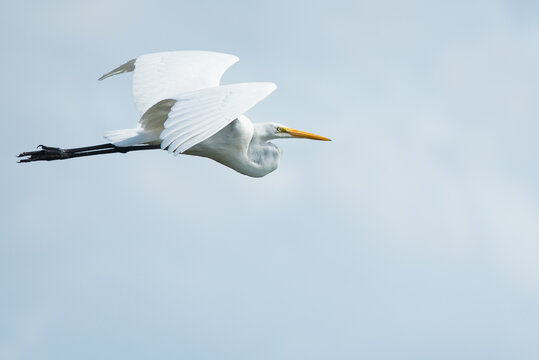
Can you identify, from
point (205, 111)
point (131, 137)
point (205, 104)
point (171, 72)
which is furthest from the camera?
point (171, 72)

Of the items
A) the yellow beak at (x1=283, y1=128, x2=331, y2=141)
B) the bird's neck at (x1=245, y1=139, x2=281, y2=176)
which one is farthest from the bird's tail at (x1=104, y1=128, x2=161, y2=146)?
the yellow beak at (x1=283, y1=128, x2=331, y2=141)

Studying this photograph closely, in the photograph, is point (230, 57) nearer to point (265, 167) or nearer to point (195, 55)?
point (195, 55)

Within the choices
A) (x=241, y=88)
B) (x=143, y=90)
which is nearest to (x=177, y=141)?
(x=241, y=88)

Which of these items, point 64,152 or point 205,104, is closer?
point 205,104

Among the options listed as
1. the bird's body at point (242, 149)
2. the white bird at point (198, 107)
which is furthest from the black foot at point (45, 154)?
the bird's body at point (242, 149)

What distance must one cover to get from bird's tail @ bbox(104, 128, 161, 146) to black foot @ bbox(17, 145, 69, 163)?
124 cm

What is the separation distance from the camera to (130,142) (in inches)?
385

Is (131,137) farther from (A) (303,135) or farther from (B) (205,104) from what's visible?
(A) (303,135)

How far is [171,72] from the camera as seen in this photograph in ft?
35.0

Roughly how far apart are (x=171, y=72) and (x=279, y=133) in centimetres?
144

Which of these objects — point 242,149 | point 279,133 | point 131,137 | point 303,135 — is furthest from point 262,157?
point 131,137

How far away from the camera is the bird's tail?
384 inches

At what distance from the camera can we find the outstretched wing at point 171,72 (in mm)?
10219

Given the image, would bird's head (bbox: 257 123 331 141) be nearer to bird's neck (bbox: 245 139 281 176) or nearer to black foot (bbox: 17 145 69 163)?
bird's neck (bbox: 245 139 281 176)
